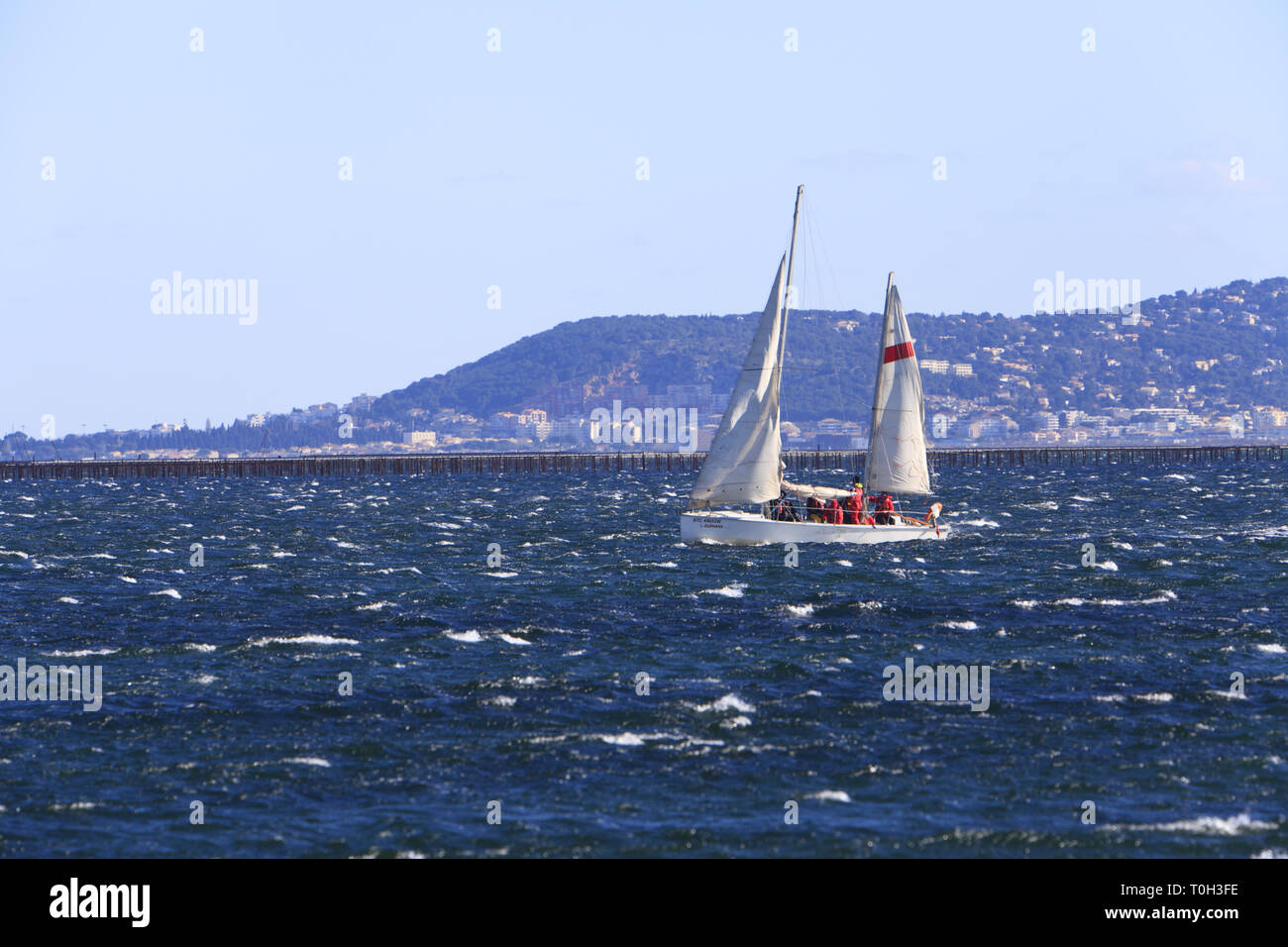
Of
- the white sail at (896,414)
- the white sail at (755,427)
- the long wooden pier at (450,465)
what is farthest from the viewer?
the long wooden pier at (450,465)

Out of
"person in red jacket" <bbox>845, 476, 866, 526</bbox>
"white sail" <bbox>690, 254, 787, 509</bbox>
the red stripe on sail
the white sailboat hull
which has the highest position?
the red stripe on sail

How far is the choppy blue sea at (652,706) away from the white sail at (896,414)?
3.95 m

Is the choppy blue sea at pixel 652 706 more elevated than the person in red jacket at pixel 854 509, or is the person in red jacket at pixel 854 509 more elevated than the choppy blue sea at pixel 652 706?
the person in red jacket at pixel 854 509

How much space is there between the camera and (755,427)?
52.1 metres

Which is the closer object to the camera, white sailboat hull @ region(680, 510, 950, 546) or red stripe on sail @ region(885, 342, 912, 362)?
white sailboat hull @ region(680, 510, 950, 546)

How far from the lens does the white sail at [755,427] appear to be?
5200cm

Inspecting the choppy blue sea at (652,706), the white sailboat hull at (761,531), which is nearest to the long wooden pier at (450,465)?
the white sailboat hull at (761,531)

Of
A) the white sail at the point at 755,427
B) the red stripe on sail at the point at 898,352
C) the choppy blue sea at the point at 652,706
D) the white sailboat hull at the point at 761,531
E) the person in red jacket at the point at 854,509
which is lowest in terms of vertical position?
the choppy blue sea at the point at 652,706

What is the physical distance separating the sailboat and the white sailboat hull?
3 centimetres

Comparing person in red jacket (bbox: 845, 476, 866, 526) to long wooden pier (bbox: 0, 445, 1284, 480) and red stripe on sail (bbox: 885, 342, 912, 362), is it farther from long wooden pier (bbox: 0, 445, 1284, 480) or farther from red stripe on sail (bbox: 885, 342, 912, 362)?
long wooden pier (bbox: 0, 445, 1284, 480)

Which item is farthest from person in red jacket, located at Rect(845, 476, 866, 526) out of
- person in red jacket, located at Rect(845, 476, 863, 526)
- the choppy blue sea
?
the choppy blue sea

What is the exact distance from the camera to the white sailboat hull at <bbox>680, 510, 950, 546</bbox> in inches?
2077

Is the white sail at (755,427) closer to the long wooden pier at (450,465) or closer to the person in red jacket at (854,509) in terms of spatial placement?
the person in red jacket at (854,509)
